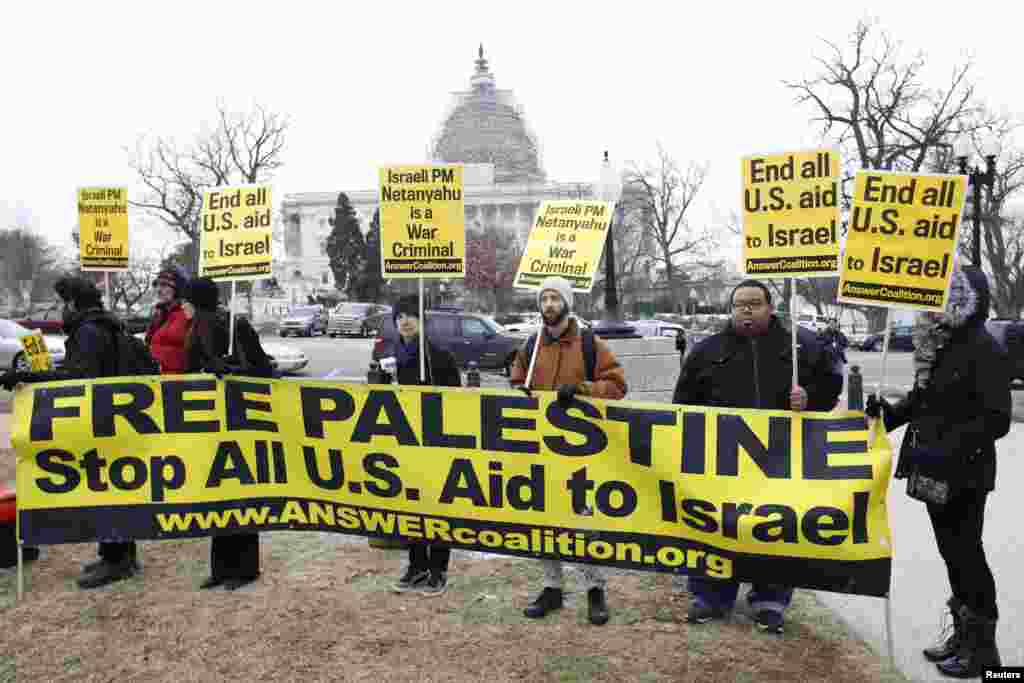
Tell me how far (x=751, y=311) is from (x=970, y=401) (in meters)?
1.11

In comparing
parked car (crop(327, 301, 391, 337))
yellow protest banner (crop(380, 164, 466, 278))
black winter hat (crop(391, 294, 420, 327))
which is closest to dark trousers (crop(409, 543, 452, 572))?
black winter hat (crop(391, 294, 420, 327))

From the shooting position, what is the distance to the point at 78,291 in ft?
16.4

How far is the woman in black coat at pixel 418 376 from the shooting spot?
16.4 ft

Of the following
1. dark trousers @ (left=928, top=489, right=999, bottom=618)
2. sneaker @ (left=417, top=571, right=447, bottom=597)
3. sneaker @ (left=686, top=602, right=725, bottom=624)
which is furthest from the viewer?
sneaker @ (left=417, top=571, right=447, bottom=597)

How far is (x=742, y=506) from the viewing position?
13.5ft

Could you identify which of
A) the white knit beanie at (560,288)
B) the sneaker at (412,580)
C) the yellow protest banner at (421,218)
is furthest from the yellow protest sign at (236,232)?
the sneaker at (412,580)

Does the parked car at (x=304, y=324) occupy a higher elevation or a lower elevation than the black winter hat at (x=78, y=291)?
lower

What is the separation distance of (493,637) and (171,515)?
202 cm

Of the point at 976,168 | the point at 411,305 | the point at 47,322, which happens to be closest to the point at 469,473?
the point at 411,305

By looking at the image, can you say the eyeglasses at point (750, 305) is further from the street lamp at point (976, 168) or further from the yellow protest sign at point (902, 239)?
the street lamp at point (976, 168)

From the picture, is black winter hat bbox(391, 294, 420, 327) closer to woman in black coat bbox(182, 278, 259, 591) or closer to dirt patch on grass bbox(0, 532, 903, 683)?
woman in black coat bbox(182, 278, 259, 591)

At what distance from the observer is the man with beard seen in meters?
4.56

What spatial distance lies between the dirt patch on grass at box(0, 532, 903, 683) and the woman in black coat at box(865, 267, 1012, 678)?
50 centimetres

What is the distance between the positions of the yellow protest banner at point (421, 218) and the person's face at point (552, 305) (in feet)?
3.31
